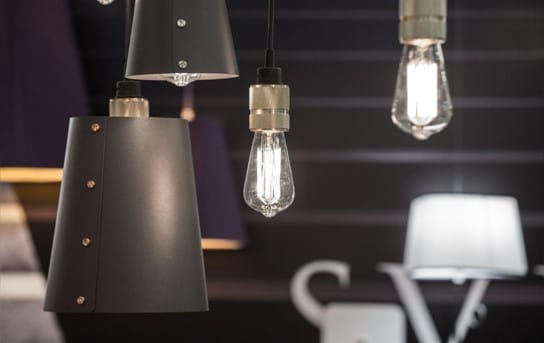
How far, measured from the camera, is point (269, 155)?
1.42 metres

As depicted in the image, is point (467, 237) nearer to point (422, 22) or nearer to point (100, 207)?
point (100, 207)

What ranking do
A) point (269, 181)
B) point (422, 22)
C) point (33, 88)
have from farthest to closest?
point (33, 88) → point (269, 181) → point (422, 22)

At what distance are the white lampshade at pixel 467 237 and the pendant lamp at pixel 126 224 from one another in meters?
3.76

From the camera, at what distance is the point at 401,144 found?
5883mm

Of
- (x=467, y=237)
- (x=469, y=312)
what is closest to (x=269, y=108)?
(x=467, y=237)

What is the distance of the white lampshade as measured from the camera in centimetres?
520

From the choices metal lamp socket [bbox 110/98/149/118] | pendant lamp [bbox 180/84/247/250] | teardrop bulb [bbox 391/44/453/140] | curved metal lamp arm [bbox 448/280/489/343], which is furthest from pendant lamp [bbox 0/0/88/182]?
teardrop bulb [bbox 391/44/453/140]

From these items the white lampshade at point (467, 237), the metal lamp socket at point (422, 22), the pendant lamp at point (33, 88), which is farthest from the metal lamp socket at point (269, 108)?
the white lampshade at point (467, 237)

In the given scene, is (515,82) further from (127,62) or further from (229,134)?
(127,62)

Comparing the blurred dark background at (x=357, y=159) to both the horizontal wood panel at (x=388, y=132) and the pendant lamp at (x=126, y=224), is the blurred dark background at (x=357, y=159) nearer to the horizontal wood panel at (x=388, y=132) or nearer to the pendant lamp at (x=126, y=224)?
the horizontal wood panel at (x=388, y=132)

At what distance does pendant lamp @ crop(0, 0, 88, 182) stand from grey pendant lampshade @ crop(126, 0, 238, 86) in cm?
271

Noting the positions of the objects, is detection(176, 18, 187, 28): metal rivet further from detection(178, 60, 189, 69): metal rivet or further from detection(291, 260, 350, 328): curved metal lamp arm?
detection(291, 260, 350, 328): curved metal lamp arm

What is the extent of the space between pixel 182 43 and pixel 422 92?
0.34m

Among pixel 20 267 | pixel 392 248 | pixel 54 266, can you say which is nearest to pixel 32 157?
pixel 20 267
